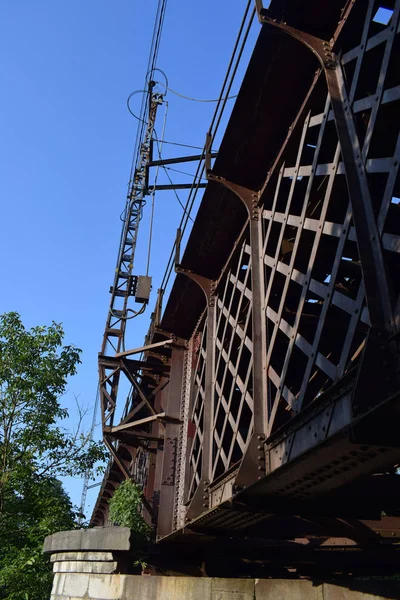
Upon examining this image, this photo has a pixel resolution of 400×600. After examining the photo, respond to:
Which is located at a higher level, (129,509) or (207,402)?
(207,402)

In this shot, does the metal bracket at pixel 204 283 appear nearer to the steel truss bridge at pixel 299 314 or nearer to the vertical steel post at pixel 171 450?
the steel truss bridge at pixel 299 314

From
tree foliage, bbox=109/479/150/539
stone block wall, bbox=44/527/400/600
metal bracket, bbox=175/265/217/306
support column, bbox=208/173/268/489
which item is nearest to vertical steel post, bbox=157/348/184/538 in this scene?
tree foliage, bbox=109/479/150/539

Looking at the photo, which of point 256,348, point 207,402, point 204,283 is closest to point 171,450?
point 207,402

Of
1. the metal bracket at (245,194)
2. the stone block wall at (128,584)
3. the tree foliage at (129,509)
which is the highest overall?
the metal bracket at (245,194)

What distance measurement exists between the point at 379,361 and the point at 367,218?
1.14 metres

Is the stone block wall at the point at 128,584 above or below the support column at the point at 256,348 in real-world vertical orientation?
below

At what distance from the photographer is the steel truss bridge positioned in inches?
148

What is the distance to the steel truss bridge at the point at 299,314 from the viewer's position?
3756mm

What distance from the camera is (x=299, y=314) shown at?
189 inches

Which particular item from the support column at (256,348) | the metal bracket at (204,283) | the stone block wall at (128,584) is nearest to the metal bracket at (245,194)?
the support column at (256,348)

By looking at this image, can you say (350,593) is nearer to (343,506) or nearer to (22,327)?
(343,506)

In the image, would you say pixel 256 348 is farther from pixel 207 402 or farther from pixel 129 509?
pixel 129 509

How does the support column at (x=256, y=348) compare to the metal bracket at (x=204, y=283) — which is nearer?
the support column at (x=256, y=348)

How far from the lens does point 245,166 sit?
7.07m
